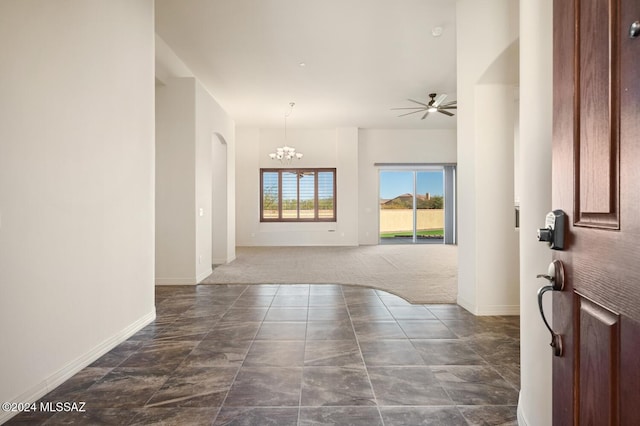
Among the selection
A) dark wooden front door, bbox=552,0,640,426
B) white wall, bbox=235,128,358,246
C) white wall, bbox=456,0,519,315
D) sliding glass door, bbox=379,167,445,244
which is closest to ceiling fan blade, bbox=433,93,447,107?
white wall, bbox=456,0,519,315

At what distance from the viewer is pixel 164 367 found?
2367 millimetres

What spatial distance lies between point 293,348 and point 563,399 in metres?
2.02

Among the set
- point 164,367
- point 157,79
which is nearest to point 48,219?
point 164,367

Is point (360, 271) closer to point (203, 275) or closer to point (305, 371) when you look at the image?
point (203, 275)

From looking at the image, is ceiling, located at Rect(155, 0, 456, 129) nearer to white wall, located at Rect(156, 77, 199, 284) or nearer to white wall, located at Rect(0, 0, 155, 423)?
white wall, located at Rect(156, 77, 199, 284)

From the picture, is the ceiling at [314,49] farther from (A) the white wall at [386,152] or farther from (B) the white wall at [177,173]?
(A) the white wall at [386,152]

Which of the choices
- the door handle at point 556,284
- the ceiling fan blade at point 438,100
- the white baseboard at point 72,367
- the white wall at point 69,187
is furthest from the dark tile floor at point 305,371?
the ceiling fan blade at point 438,100

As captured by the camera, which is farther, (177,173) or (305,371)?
(177,173)

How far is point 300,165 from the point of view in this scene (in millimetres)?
10422

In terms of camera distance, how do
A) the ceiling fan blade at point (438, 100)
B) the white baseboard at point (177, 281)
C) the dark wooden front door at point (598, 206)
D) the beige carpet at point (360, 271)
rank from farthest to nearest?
the ceiling fan blade at point (438, 100) → the white baseboard at point (177, 281) → the beige carpet at point (360, 271) → the dark wooden front door at point (598, 206)

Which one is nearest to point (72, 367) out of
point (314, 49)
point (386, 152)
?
point (314, 49)

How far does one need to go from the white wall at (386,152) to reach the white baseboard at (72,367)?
26.7 feet

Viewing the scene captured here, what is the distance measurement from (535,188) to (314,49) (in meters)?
4.34

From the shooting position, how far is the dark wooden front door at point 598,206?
0.66m
